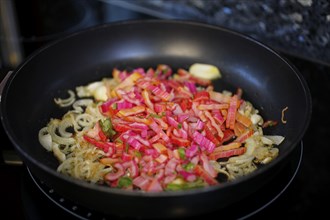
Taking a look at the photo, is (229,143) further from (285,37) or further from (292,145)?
(285,37)

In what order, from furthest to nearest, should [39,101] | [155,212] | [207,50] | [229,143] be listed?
[207,50], [39,101], [229,143], [155,212]

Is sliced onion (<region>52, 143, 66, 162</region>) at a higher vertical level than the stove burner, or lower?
higher

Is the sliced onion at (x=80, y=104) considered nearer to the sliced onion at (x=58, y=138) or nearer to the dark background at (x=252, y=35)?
the sliced onion at (x=58, y=138)

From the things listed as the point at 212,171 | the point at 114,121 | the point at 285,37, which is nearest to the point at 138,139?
the point at 114,121

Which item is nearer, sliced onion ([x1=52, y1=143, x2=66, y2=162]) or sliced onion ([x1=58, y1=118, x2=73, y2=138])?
sliced onion ([x1=52, y1=143, x2=66, y2=162])

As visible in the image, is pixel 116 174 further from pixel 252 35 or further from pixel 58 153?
pixel 252 35

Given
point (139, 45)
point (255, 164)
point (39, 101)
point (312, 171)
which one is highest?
point (139, 45)

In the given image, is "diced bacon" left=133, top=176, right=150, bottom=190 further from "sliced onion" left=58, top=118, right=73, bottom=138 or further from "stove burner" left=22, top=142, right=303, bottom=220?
"sliced onion" left=58, top=118, right=73, bottom=138

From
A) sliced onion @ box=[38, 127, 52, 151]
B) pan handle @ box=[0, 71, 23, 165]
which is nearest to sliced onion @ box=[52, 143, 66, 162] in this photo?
sliced onion @ box=[38, 127, 52, 151]
